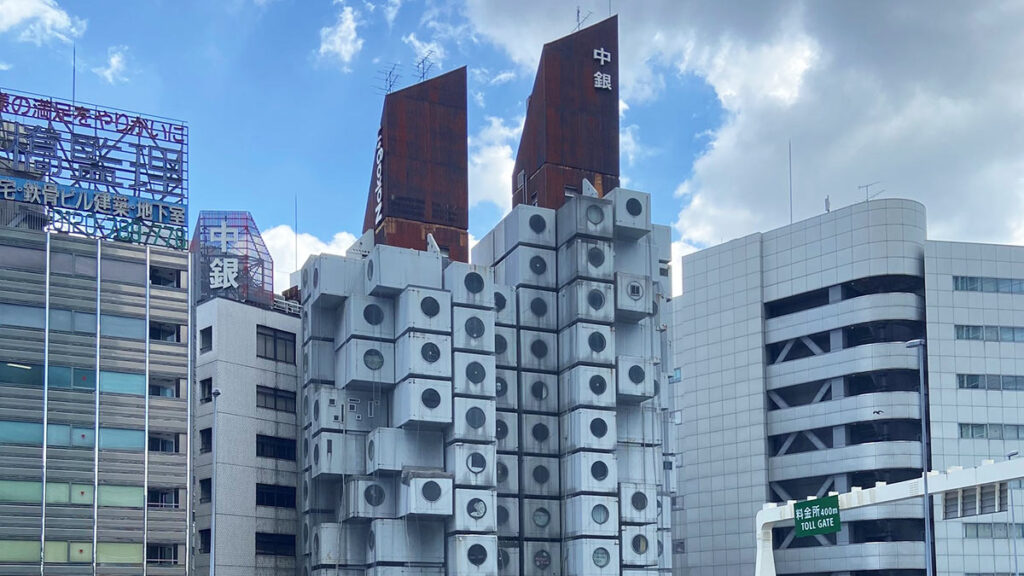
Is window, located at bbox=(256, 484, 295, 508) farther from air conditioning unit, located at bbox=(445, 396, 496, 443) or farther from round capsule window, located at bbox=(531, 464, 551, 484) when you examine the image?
round capsule window, located at bbox=(531, 464, 551, 484)

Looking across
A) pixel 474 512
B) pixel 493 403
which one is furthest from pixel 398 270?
pixel 474 512

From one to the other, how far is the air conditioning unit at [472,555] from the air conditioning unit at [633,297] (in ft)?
58.6

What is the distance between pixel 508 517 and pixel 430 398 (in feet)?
34.5

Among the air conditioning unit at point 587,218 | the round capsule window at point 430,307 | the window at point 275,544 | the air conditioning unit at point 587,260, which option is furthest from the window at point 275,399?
the air conditioning unit at point 587,218

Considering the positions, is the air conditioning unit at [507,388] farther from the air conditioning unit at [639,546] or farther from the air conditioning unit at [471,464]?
the air conditioning unit at [639,546]

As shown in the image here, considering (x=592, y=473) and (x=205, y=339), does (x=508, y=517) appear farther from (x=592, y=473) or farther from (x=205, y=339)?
(x=205, y=339)

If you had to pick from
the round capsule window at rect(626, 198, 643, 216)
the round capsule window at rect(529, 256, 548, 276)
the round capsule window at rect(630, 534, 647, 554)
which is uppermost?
the round capsule window at rect(626, 198, 643, 216)

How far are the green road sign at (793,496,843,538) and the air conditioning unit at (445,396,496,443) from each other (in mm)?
18863

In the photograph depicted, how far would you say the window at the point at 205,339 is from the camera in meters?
86.8

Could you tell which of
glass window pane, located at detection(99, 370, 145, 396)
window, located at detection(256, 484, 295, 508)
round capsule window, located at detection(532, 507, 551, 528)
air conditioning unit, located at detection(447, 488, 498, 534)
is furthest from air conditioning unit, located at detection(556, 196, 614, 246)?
glass window pane, located at detection(99, 370, 145, 396)

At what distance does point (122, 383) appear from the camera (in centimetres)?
7088

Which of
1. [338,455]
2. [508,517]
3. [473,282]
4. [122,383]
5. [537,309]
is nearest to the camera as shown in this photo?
[122,383]

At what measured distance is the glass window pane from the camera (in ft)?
230

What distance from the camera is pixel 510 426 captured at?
268 ft
